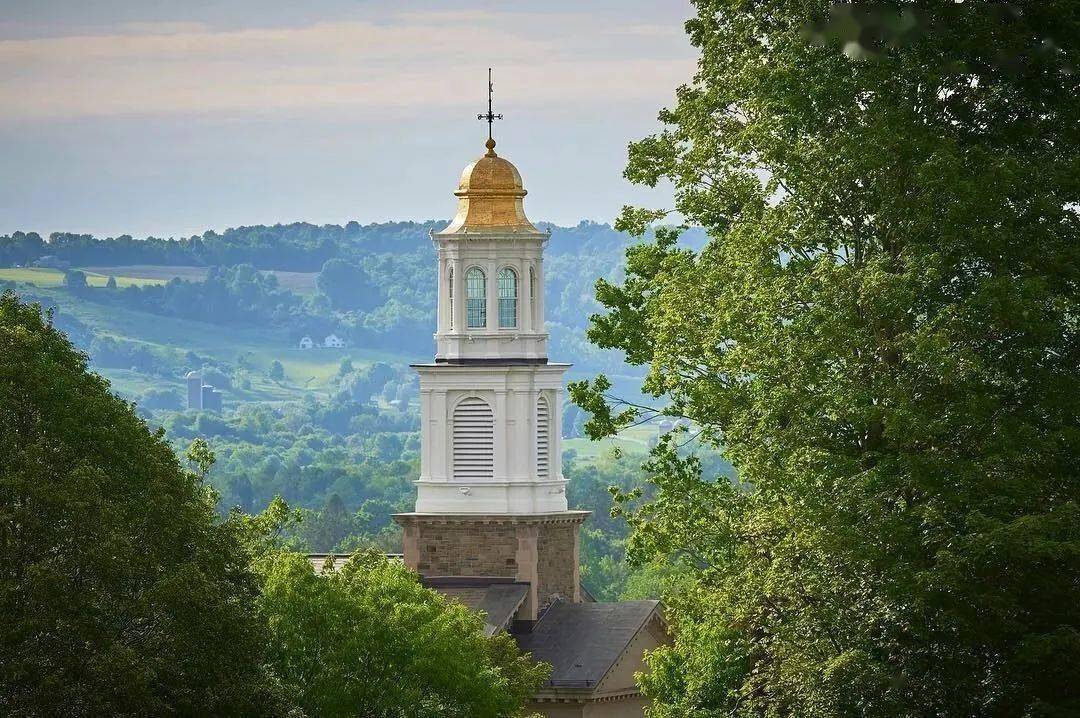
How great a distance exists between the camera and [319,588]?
46.6m

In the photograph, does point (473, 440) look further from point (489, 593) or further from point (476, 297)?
point (489, 593)

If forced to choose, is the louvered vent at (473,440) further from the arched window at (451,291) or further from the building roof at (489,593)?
the building roof at (489,593)

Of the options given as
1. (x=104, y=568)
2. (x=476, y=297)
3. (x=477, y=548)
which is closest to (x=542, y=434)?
(x=477, y=548)

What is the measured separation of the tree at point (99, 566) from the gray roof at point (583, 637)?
27657mm

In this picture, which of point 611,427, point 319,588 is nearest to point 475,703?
point 319,588

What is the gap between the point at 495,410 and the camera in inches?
2778

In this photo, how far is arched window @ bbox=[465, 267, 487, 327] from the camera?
7100 cm

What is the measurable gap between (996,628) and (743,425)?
13.3 ft

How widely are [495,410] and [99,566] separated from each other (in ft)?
119

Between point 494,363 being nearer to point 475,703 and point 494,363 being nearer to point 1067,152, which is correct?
point 475,703

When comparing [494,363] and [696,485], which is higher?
[494,363]

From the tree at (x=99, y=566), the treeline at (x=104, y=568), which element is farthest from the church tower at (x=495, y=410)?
the tree at (x=99, y=566)

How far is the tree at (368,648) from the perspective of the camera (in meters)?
45.3

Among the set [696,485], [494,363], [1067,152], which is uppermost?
[494,363]
